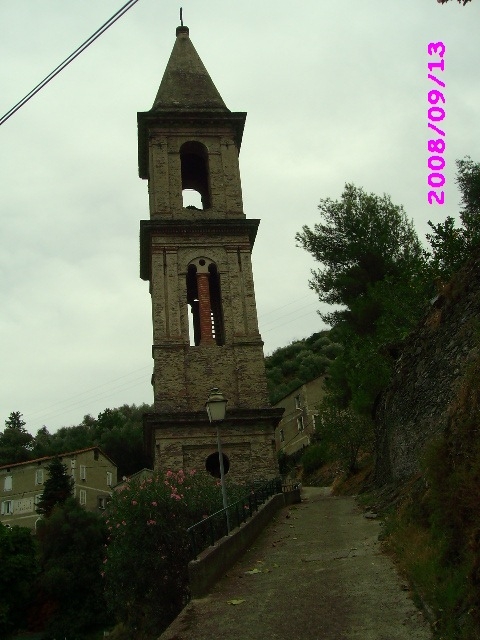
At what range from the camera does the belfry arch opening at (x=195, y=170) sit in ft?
93.9

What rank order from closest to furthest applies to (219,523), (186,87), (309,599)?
(309,599) → (219,523) → (186,87)

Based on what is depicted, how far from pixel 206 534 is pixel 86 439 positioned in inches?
2695

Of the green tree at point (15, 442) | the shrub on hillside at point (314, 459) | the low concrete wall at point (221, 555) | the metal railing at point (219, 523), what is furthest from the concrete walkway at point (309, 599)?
the green tree at point (15, 442)

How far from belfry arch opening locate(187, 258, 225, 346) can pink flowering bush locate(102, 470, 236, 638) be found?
1072cm

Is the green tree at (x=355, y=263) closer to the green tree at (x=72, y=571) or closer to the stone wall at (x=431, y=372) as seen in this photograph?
the stone wall at (x=431, y=372)

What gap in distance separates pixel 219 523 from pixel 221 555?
199 cm

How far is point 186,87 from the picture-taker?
30.1 m

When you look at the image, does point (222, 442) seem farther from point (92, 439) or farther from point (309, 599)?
point (92, 439)

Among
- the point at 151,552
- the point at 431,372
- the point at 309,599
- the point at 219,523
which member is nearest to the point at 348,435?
the point at 431,372

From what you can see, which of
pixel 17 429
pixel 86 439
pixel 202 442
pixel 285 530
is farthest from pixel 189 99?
pixel 17 429

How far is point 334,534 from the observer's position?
13500 mm

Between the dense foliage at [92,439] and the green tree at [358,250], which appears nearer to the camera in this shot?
the green tree at [358,250]

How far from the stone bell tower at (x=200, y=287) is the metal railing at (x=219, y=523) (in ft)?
15.8

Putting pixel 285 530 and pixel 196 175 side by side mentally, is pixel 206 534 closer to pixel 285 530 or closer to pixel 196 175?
pixel 285 530
